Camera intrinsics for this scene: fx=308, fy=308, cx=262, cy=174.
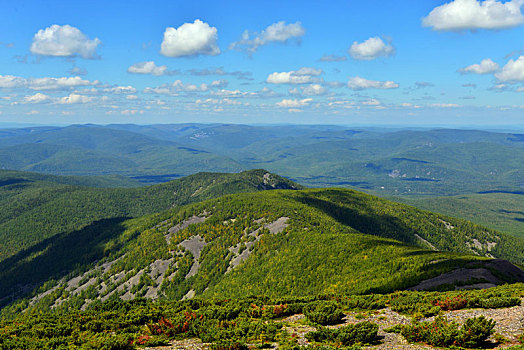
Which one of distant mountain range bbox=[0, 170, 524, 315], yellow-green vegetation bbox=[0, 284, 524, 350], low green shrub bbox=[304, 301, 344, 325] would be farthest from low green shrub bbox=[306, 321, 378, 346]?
distant mountain range bbox=[0, 170, 524, 315]

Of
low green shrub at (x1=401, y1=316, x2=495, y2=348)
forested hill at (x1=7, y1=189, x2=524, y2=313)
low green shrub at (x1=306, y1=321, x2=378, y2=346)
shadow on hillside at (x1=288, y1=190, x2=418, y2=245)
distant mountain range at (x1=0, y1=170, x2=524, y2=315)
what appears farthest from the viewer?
shadow on hillside at (x1=288, y1=190, x2=418, y2=245)

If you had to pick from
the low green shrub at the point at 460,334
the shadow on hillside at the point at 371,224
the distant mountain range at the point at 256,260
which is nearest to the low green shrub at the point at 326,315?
the low green shrub at the point at 460,334

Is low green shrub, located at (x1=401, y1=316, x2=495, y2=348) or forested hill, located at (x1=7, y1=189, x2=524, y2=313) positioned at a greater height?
low green shrub, located at (x1=401, y1=316, x2=495, y2=348)

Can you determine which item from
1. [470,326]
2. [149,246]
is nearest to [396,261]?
[470,326]

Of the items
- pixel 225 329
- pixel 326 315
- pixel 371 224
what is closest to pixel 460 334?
pixel 326 315

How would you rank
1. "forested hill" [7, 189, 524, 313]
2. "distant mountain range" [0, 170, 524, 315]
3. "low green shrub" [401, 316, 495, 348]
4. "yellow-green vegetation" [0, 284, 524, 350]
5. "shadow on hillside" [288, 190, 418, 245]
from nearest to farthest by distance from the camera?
1. "low green shrub" [401, 316, 495, 348]
2. "yellow-green vegetation" [0, 284, 524, 350]
3. "distant mountain range" [0, 170, 524, 315]
4. "forested hill" [7, 189, 524, 313]
5. "shadow on hillside" [288, 190, 418, 245]

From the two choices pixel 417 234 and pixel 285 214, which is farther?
pixel 417 234

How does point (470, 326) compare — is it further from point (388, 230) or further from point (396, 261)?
point (388, 230)

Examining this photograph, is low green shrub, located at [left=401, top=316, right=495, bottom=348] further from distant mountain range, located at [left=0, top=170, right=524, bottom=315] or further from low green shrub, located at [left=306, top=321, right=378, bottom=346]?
distant mountain range, located at [left=0, top=170, right=524, bottom=315]

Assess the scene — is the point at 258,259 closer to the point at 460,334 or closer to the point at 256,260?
the point at 256,260
